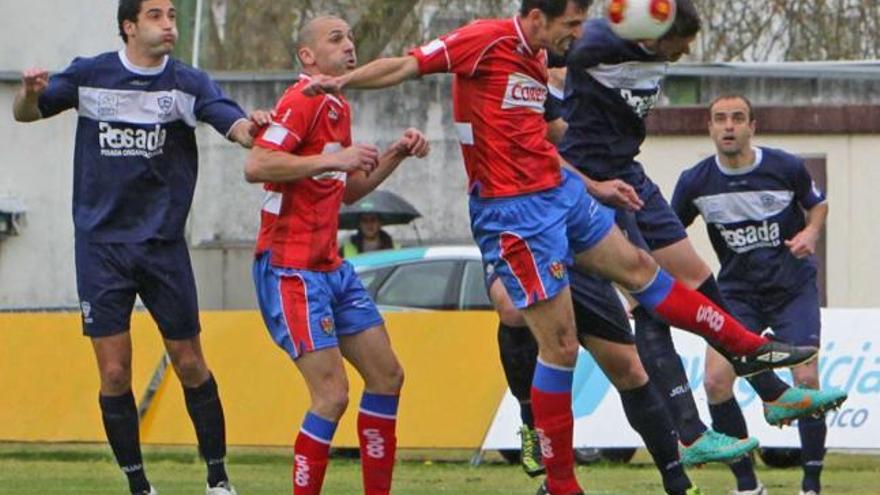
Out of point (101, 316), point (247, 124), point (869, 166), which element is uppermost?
point (247, 124)

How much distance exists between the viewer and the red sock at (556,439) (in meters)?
10.5

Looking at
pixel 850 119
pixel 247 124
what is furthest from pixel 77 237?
pixel 850 119

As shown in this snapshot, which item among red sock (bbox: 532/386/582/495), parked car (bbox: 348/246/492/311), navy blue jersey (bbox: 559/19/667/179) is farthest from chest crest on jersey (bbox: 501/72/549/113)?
parked car (bbox: 348/246/492/311)

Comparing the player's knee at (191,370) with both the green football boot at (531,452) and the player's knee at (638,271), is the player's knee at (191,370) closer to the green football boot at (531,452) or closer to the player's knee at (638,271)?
the green football boot at (531,452)

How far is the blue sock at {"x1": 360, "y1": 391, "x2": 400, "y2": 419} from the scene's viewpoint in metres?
10.7

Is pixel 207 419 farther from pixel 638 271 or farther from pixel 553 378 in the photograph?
pixel 638 271

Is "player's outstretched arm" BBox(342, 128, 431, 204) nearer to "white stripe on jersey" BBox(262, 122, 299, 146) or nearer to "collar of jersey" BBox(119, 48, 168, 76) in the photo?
"white stripe on jersey" BBox(262, 122, 299, 146)

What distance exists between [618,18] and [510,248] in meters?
1.28

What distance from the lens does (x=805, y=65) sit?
87.0 ft

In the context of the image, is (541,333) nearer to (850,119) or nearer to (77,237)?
(77,237)

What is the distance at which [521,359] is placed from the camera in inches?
460

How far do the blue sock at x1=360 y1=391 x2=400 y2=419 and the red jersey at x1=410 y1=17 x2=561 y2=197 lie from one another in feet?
3.61

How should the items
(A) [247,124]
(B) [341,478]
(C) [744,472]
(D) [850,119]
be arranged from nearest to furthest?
→ (A) [247,124] → (C) [744,472] → (B) [341,478] → (D) [850,119]

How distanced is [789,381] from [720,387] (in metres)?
3.24
